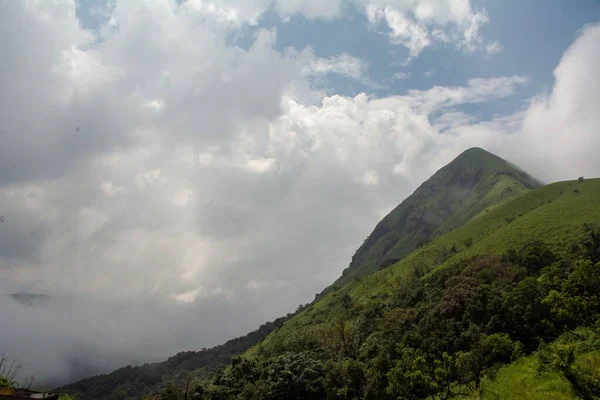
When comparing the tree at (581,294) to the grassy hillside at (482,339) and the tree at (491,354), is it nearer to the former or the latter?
the grassy hillside at (482,339)

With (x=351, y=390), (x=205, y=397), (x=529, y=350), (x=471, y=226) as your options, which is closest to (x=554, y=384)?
(x=529, y=350)

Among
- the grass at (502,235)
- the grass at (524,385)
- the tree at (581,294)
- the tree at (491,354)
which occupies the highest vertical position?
the grass at (502,235)

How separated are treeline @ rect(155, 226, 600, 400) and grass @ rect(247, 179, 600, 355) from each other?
48.7ft

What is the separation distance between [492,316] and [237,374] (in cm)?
4468

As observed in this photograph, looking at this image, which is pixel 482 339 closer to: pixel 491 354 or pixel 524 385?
A: pixel 491 354

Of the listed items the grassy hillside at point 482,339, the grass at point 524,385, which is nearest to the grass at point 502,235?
the grassy hillside at point 482,339

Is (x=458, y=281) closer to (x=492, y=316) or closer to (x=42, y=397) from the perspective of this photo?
(x=492, y=316)

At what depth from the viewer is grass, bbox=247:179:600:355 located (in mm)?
100000

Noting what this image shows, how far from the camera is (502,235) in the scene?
11444 centimetres

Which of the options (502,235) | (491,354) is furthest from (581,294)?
(502,235)

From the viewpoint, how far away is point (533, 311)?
52.0 metres

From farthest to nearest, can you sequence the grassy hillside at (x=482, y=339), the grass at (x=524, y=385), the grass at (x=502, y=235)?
1. the grass at (x=502, y=235)
2. the grassy hillside at (x=482, y=339)
3. the grass at (x=524, y=385)

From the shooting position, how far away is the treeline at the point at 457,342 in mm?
39219

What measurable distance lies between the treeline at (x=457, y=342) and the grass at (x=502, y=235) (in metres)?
14.9
